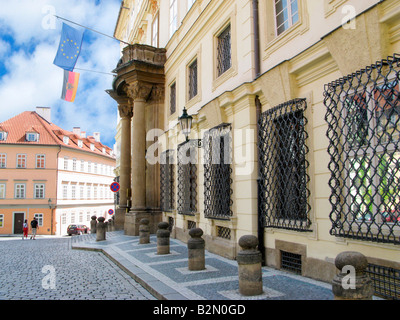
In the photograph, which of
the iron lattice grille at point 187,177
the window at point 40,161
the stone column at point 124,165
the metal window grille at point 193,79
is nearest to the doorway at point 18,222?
the window at point 40,161

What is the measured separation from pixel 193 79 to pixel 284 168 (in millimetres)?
6866

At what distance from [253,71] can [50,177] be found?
36.9 meters

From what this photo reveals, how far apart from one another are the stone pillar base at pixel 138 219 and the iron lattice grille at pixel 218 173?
229 inches

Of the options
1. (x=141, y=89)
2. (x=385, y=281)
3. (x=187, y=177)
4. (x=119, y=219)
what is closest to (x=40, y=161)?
(x=119, y=219)

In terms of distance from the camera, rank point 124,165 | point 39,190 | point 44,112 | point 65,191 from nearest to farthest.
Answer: point 124,165, point 39,190, point 65,191, point 44,112

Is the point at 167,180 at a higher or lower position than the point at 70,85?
lower

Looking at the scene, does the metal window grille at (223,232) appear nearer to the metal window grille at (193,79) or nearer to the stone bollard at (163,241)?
the stone bollard at (163,241)

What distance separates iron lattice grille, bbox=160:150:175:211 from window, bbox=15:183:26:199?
2958 cm

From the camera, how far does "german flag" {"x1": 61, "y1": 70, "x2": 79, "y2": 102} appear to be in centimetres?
1747

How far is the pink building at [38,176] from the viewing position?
126 feet

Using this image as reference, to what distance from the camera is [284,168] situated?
710cm

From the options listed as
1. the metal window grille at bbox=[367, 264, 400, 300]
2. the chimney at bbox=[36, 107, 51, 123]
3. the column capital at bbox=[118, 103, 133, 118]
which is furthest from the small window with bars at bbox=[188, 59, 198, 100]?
the chimney at bbox=[36, 107, 51, 123]

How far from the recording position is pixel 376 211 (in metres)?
5.16

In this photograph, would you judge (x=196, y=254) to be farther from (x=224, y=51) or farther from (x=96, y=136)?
(x=96, y=136)
